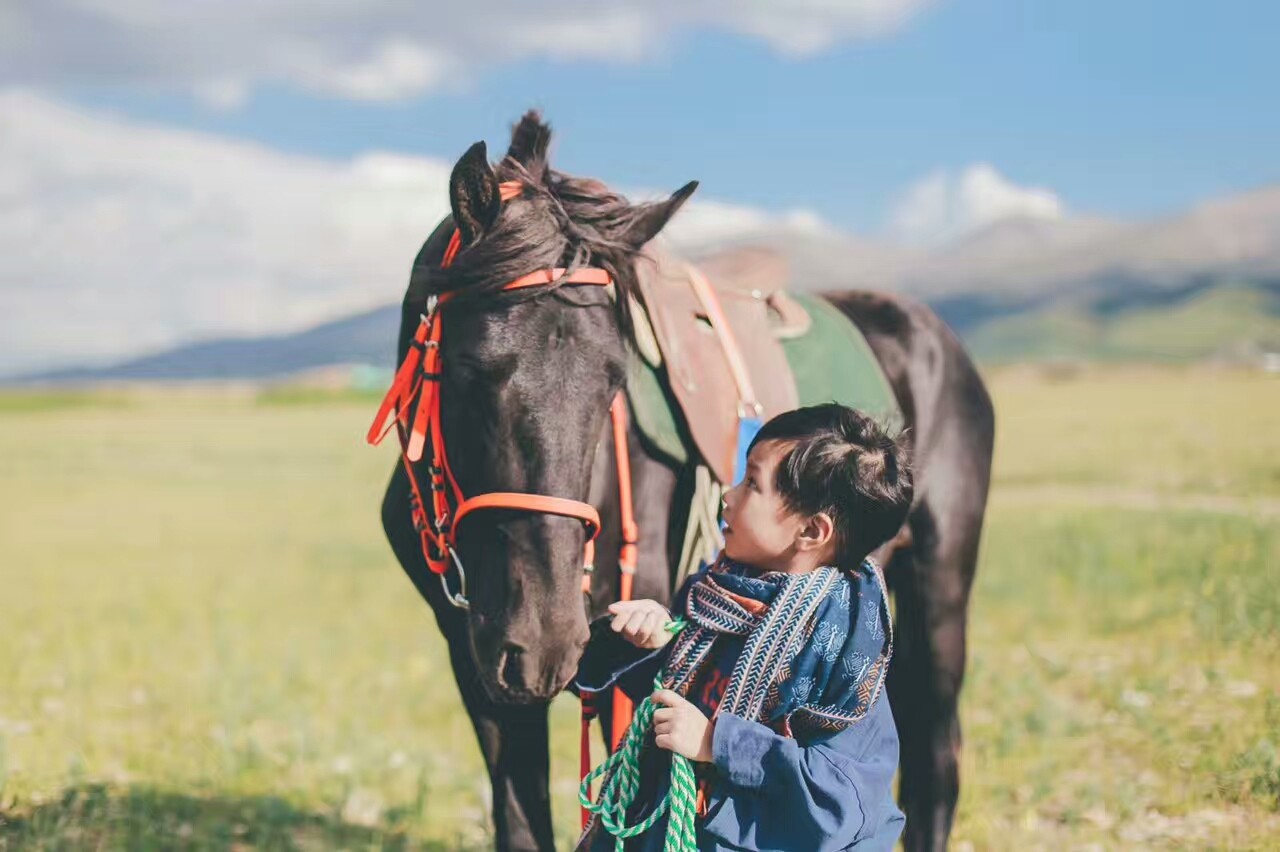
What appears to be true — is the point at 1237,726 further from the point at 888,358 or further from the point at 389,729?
the point at 389,729

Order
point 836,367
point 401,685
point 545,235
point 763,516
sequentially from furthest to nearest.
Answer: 1. point 401,685
2. point 836,367
3. point 545,235
4. point 763,516

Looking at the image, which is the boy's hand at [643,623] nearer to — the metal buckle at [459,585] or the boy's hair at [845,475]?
the boy's hair at [845,475]

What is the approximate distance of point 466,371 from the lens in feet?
8.16

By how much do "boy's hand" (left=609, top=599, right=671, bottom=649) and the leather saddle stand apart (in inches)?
39.0

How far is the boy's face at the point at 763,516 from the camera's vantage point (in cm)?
210

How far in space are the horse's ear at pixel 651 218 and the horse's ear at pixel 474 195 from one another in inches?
13.3

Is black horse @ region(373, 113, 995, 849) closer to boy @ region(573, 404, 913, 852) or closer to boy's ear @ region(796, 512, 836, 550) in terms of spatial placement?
boy @ region(573, 404, 913, 852)

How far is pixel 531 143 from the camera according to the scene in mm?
2945

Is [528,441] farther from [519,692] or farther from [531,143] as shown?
[531,143]

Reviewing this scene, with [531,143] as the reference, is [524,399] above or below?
below

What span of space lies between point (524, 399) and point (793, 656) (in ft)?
2.63

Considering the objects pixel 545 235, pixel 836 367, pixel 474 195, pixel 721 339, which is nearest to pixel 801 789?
pixel 545 235

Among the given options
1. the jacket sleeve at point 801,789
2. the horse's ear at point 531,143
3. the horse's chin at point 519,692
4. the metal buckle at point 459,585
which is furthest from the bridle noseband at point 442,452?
the jacket sleeve at point 801,789

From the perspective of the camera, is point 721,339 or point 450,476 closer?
point 450,476
